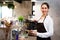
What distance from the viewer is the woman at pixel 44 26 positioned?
149cm

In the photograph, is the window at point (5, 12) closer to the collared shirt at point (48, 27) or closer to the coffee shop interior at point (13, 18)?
the coffee shop interior at point (13, 18)

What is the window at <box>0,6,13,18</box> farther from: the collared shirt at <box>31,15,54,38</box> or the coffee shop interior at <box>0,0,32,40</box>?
the collared shirt at <box>31,15,54,38</box>

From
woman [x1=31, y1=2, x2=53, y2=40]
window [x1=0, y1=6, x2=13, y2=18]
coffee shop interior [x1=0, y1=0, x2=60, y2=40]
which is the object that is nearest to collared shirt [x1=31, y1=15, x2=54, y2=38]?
woman [x1=31, y1=2, x2=53, y2=40]

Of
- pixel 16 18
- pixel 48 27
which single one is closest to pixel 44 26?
pixel 48 27

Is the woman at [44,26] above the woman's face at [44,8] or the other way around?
the other way around

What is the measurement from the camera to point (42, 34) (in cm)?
150

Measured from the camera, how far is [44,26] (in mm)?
1504

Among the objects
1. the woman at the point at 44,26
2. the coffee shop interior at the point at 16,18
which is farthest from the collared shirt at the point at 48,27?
the coffee shop interior at the point at 16,18

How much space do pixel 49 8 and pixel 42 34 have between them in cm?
26

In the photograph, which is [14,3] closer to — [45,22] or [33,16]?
[33,16]

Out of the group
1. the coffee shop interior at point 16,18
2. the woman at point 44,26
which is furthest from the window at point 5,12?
the woman at point 44,26

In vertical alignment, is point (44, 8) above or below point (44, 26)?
above

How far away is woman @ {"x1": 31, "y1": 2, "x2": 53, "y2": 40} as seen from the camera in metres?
1.49

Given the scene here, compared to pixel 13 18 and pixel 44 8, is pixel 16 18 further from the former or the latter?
pixel 44 8
